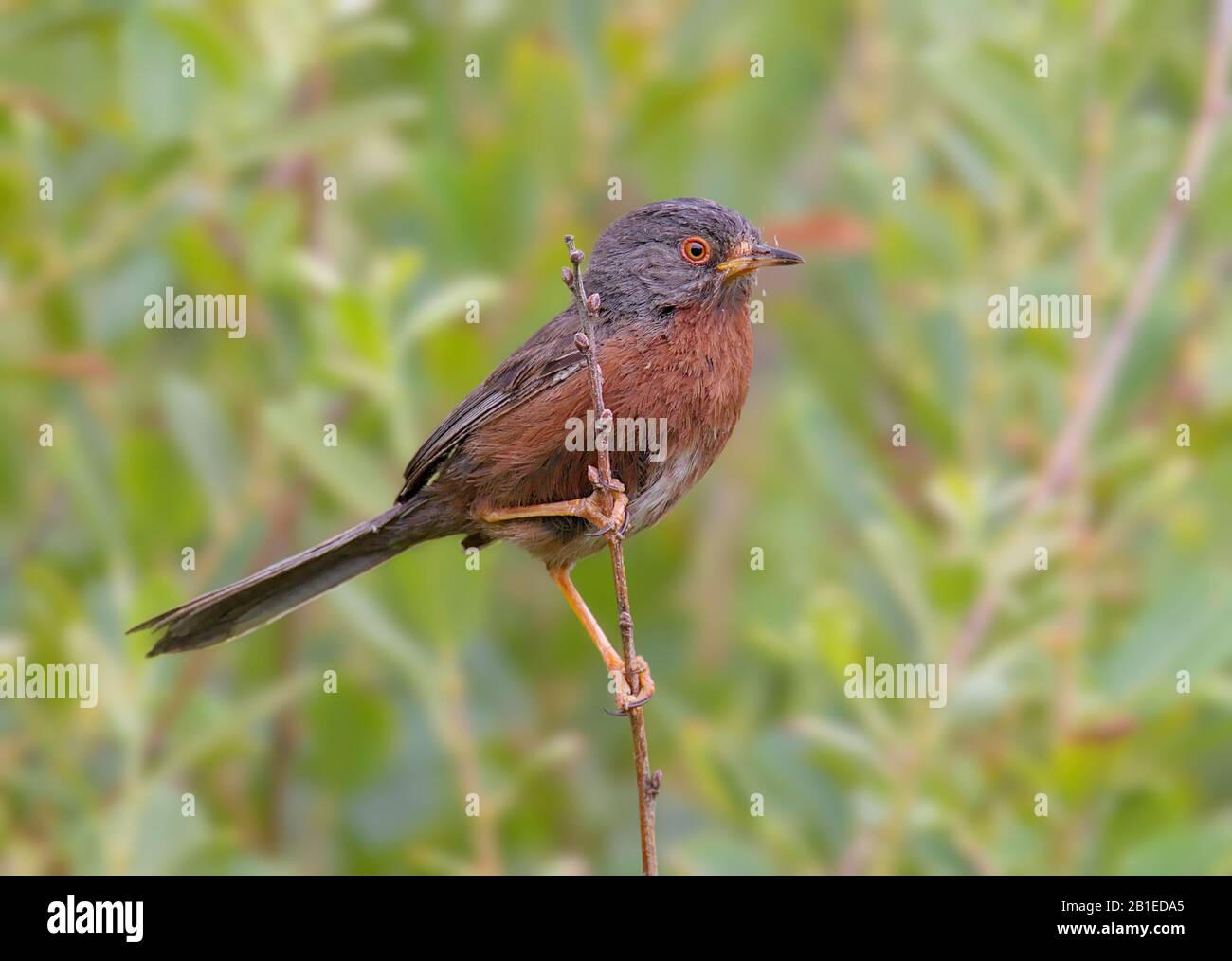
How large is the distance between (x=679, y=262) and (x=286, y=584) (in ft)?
4.99

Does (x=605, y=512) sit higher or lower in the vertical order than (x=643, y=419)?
lower

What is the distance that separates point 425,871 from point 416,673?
2.06 ft

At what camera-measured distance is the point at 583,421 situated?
5.10 m

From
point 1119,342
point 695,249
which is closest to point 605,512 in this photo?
point 695,249

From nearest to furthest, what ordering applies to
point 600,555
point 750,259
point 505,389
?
point 750,259 → point 505,389 → point 600,555

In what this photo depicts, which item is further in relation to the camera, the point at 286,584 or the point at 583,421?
the point at 286,584

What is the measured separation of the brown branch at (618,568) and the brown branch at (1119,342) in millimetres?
1536

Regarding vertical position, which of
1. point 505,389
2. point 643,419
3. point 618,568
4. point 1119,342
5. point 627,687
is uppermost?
point 1119,342

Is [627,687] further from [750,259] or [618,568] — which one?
[750,259]
